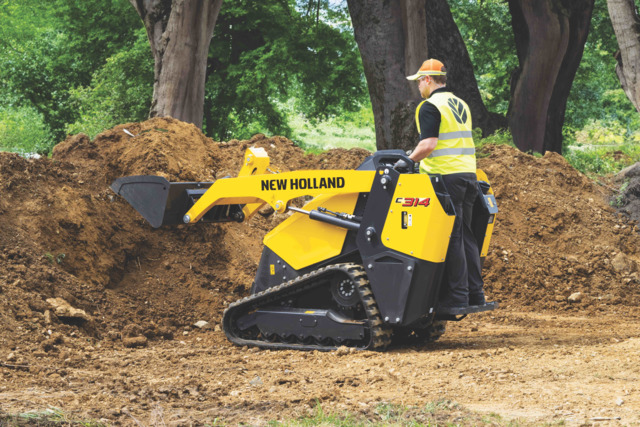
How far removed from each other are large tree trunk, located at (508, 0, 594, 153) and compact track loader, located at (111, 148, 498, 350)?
8.37m

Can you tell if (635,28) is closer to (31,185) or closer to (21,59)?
(31,185)

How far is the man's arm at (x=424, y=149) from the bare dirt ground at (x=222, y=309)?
153 centimetres

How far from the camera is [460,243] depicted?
6090 millimetres

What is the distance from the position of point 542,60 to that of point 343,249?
9.46 metres

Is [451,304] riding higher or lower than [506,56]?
lower

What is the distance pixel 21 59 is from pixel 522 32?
50.6 ft

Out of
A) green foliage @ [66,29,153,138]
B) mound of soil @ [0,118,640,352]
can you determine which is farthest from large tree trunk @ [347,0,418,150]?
green foliage @ [66,29,153,138]

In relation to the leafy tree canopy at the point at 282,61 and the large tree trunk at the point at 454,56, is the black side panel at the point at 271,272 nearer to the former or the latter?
the large tree trunk at the point at 454,56

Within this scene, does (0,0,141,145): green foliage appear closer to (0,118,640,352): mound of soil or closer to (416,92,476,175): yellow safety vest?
(0,118,640,352): mound of soil

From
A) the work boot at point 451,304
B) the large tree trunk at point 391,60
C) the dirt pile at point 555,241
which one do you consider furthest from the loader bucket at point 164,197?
the large tree trunk at point 391,60

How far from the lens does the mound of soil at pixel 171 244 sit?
6.99 meters

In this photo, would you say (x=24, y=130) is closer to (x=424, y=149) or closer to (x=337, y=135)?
(x=337, y=135)

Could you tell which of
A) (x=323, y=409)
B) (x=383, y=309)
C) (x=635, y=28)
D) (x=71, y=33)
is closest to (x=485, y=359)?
(x=383, y=309)

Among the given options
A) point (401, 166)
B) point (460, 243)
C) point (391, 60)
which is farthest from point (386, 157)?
point (391, 60)
